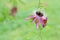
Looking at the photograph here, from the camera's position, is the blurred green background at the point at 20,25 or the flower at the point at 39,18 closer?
the flower at the point at 39,18

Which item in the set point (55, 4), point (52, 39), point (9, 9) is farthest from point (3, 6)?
point (55, 4)

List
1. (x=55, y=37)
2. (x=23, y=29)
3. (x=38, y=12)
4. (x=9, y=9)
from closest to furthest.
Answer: (x=38, y=12) → (x=9, y=9) → (x=55, y=37) → (x=23, y=29)

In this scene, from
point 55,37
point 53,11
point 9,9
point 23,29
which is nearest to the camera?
point 9,9

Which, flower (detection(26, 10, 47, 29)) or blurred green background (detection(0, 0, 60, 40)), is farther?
blurred green background (detection(0, 0, 60, 40))

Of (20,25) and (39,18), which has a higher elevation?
(39,18)

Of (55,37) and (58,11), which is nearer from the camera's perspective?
(55,37)

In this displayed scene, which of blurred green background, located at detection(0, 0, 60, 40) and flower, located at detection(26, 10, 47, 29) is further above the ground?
flower, located at detection(26, 10, 47, 29)

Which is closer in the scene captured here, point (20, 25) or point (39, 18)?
point (39, 18)

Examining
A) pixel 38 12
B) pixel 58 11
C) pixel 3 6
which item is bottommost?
pixel 58 11

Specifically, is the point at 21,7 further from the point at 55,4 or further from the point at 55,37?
the point at 55,37

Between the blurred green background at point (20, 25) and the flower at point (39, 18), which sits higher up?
the flower at point (39, 18)

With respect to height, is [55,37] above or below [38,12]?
below
